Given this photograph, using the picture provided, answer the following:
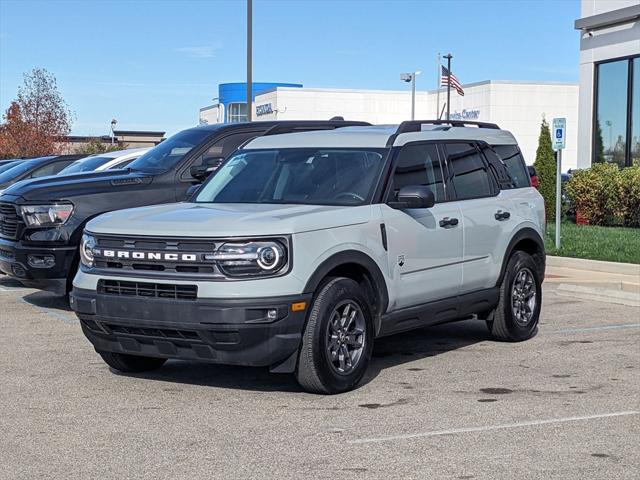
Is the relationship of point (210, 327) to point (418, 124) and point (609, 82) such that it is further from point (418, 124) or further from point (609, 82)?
point (609, 82)

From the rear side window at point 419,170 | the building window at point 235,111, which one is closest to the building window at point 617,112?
the rear side window at point 419,170

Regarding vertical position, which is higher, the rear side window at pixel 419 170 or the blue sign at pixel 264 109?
the blue sign at pixel 264 109

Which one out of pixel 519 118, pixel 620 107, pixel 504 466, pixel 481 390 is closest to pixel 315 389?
pixel 481 390

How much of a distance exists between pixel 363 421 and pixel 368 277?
1.39 meters

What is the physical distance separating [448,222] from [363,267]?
49.7 inches

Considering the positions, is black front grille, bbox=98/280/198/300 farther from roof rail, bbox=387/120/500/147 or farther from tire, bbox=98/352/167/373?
roof rail, bbox=387/120/500/147

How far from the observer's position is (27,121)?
188 feet

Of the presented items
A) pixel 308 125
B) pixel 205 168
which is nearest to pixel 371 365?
pixel 205 168

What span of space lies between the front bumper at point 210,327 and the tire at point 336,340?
11 centimetres

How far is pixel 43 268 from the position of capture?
34.3 ft

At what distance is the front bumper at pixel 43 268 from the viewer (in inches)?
411

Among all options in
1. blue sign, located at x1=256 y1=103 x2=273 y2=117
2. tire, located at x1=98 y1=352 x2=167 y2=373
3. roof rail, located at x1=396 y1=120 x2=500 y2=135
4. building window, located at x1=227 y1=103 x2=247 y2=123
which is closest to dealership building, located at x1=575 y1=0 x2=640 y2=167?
roof rail, located at x1=396 y1=120 x2=500 y2=135

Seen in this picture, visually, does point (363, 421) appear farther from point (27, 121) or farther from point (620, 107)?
point (27, 121)

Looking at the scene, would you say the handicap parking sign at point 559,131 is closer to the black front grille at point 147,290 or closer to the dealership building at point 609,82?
the dealership building at point 609,82
